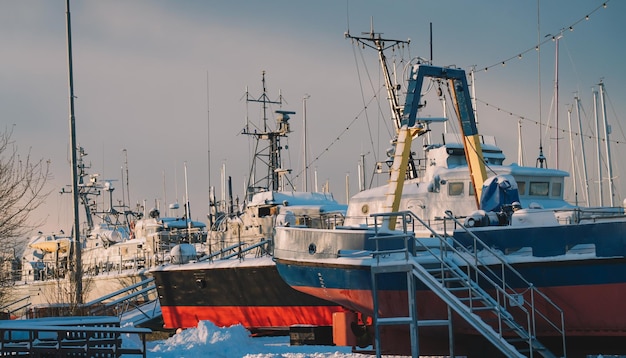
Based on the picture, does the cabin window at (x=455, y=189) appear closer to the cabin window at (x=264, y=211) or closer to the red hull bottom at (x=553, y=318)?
the red hull bottom at (x=553, y=318)

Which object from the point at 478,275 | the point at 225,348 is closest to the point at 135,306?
the point at 225,348

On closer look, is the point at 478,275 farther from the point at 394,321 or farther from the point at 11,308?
the point at 11,308

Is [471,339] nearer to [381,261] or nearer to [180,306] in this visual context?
[381,261]

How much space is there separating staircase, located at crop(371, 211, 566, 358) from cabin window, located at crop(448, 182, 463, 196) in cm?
474

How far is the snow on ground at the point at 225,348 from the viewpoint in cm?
1930

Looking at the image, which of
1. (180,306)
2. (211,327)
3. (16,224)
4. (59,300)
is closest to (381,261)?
(211,327)

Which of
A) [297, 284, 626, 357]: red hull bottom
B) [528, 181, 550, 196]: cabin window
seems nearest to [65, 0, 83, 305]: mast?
[297, 284, 626, 357]: red hull bottom

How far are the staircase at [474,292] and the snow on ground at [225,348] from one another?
330 centimetres

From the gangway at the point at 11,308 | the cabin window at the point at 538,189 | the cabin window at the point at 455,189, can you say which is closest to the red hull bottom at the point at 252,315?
the cabin window at the point at 455,189

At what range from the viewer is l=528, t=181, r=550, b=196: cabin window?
70.3 feet

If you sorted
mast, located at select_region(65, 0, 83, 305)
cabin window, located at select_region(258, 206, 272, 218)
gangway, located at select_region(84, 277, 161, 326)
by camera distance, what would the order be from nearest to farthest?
mast, located at select_region(65, 0, 83, 305) → gangway, located at select_region(84, 277, 161, 326) → cabin window, located at select_region(258, 206, 272, 218)

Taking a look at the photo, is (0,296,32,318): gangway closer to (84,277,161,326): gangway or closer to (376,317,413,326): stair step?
(84,277,161,326): gangway

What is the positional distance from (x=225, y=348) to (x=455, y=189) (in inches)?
258

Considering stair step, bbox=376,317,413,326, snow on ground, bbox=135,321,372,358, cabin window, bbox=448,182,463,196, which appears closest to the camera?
stair step, bbox=376,317,413,326
